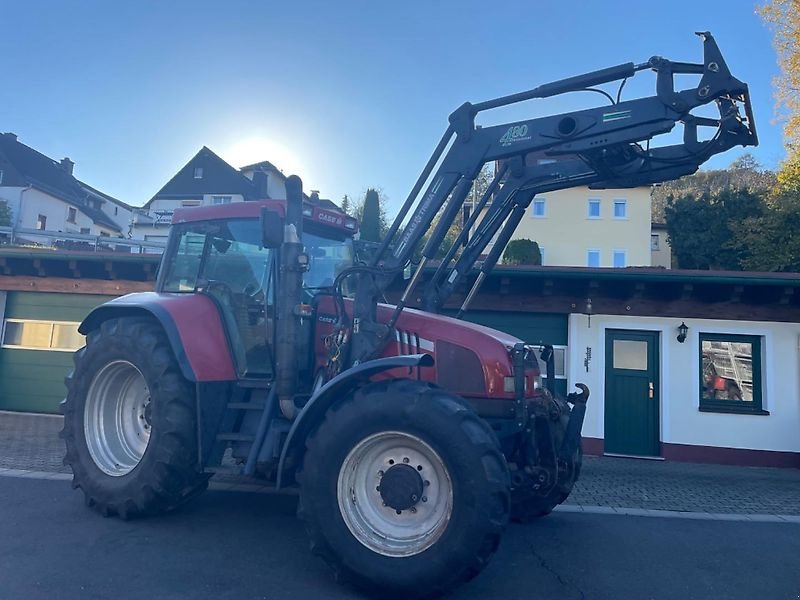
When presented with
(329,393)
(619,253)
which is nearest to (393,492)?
(329,393)

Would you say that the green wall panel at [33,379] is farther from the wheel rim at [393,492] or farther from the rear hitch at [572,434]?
the rear hitch at [572,434]

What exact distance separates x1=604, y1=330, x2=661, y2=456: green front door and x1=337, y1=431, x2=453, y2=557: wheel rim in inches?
272

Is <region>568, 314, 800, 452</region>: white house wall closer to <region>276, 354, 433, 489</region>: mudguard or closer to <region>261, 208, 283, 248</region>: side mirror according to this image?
<region>276, 354, 433, 489</region>: mudguard

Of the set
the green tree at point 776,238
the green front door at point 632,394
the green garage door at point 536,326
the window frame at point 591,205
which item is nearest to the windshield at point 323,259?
the green garage door at point 536,326

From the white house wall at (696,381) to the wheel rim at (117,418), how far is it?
691 centimetres

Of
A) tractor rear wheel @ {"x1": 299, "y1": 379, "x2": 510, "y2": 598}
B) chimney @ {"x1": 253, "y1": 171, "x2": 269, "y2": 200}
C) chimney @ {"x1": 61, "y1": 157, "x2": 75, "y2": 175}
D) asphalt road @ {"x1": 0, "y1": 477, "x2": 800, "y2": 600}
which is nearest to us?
tractor rear wheel @ {"x1": 299, "y1": 379, "x2": 510, "y2": 598}

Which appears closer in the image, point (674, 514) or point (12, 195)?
point (674, 514)

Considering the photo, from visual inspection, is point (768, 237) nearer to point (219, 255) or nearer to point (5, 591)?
point (219, 255)

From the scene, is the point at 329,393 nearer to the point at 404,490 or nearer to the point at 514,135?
the point at 404,490

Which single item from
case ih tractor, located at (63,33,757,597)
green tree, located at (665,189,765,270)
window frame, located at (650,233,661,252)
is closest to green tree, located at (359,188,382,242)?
green tree, located at (665,189,765,270)

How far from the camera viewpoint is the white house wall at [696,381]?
30.7 ft

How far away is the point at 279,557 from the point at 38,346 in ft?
31.0

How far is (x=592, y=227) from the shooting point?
97.8 feet

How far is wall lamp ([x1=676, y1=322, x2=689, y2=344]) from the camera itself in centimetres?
955
